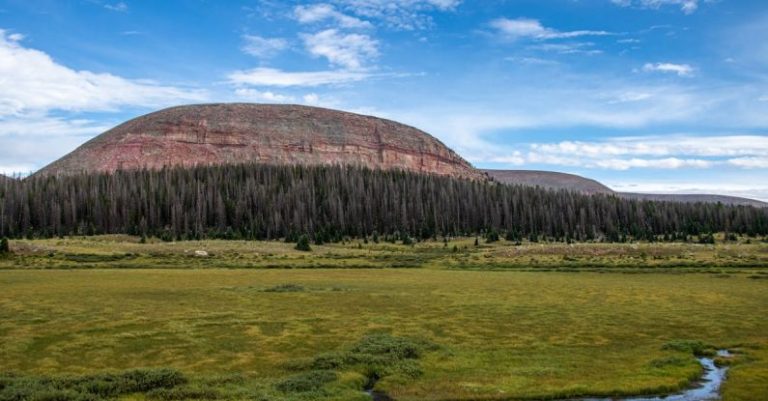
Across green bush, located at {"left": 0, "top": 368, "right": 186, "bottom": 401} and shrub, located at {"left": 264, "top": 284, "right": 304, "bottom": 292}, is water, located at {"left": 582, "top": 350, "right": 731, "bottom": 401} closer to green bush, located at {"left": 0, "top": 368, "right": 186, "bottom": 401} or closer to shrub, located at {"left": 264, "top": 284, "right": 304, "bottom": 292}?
green bush, located at {"left": 0, "top": 368, "right": 186, "bottom": 401}

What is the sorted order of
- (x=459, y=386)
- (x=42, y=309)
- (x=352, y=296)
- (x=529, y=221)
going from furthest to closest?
(x=529, y=221) < (x=352, y=296) < (x=42, y=309) < (x=459, y=386)

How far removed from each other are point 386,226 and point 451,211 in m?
19.2

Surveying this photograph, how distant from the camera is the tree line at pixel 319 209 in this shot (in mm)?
134250

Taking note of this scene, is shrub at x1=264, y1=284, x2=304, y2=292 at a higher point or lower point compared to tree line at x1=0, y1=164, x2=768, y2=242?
lower

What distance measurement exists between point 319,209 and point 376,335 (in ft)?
426

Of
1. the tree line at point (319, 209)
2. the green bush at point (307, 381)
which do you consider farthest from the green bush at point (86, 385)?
the tree line at point (319, 209)

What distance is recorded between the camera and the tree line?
13425cm

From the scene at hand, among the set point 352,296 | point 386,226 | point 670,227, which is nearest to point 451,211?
point 386,226

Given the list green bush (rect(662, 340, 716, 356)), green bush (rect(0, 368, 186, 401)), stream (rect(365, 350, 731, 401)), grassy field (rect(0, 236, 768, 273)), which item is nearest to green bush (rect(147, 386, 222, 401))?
green bush (rect(0, 368, 186, 401))

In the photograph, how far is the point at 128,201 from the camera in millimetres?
141375

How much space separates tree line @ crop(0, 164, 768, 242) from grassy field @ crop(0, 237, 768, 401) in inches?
3131

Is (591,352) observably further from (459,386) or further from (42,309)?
(42,309)

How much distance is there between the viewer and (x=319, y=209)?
6019 inches

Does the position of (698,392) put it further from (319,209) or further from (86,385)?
(319,209)
